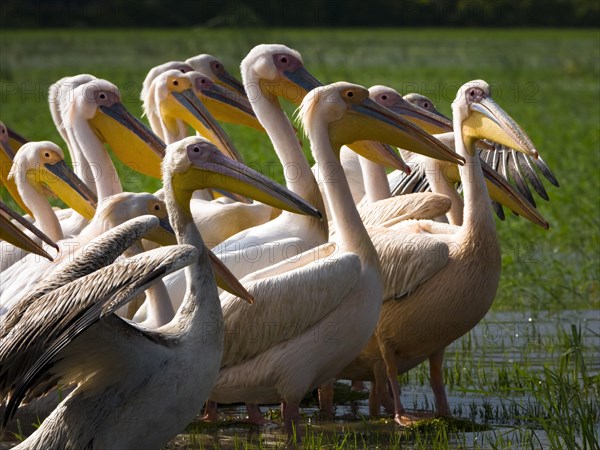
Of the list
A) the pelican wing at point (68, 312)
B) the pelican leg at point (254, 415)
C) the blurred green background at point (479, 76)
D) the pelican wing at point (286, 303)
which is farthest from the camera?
the blurred green background at point (479, 76)

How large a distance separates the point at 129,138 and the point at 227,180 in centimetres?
242

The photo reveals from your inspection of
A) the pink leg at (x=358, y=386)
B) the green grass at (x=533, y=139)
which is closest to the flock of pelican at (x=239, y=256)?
the green grass at (x=533, y=139)

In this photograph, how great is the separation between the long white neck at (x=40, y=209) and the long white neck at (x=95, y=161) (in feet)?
0.99

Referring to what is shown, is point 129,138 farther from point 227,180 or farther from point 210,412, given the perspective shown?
point 227,180

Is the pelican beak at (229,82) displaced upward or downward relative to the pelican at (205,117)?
upward

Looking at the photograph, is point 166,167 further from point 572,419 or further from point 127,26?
point 127,26

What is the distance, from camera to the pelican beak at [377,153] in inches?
255

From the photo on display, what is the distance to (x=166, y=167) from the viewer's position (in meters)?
4.97

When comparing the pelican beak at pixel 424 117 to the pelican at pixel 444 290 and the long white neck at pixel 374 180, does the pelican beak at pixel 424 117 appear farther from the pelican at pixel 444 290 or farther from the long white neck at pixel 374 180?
the pelican at pixel 444 290

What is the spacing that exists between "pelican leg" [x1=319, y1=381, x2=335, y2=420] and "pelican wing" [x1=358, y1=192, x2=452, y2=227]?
895mm

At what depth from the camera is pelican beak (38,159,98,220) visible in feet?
23.3

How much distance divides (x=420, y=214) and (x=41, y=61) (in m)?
26.6

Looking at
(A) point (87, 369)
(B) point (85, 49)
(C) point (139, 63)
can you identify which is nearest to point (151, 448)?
(A) point (87, 369)

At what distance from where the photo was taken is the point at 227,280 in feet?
15.9
